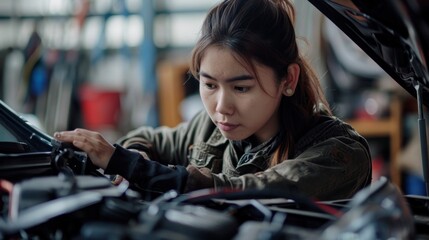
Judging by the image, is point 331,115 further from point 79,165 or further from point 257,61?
point 79,165

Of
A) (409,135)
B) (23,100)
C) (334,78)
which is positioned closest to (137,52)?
(23,100)

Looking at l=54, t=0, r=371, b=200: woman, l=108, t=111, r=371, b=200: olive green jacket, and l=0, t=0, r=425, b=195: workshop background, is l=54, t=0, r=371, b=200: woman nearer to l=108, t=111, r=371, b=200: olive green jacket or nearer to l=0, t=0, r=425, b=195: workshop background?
l=108, t=111, r=371, b=200: olive green jacket

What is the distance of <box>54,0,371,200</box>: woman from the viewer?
0.99 m

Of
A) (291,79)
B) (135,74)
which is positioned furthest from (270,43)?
(135,74)

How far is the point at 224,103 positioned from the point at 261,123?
3.9 inches

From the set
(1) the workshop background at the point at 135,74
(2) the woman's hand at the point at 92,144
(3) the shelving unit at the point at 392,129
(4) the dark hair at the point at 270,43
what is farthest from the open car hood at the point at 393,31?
(3) the shelving unit at the point at 392,129

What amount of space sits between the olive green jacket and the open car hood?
0.15 m

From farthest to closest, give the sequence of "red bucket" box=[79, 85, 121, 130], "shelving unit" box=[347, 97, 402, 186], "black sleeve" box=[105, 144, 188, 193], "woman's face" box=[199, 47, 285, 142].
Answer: "red bucket" box=[79, 85, 121, 130] → "shelving unit" box=[347, 97, 402, 186] → "woman's face" box=[199, 47, 285, 142] → "black sleeve" box=[105, 144, 188, 193]

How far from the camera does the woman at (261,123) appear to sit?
3.24 feet

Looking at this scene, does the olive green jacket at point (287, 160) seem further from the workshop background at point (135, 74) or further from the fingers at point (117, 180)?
the workshop background at point (135, 74)

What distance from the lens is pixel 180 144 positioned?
1.38 meters

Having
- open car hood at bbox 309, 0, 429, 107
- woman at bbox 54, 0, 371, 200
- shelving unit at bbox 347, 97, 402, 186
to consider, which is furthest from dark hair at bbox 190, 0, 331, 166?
shelving unit at bbox 347, 97, 402, 186

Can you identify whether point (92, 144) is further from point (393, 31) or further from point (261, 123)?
point (393, 31)

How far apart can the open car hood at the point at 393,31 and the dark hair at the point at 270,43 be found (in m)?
0.14
